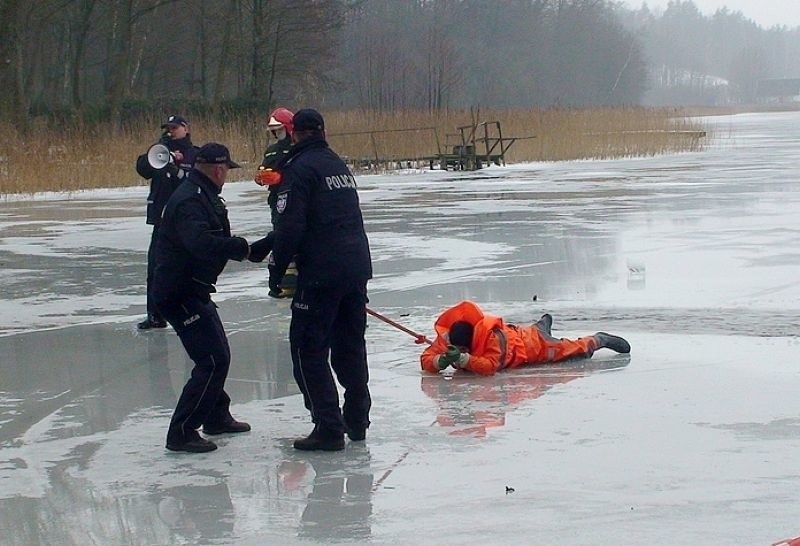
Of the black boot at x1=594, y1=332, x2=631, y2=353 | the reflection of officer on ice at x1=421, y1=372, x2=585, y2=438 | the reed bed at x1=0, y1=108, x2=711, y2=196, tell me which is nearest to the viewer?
the reflection of officer on ice at x1=421, y1=372, x2=585, y2=438

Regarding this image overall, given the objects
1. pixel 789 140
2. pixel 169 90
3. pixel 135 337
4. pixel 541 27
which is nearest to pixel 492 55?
pixel 541 27

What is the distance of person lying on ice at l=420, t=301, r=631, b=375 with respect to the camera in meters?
8.82

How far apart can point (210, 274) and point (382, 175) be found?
29.2 m

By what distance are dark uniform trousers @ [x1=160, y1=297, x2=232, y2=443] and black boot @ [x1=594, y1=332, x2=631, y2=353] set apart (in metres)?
3.27

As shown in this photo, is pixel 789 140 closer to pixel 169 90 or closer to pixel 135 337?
pixel 169 90

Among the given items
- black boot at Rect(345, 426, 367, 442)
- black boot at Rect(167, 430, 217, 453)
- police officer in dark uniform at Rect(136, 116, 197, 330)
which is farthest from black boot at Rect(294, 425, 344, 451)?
police officer in dark uniform at Rect(136, 116, 197, 330)

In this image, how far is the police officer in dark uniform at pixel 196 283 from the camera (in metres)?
6.92

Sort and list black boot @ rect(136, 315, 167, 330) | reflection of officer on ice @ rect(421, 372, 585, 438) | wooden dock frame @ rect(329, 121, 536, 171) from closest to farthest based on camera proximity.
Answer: reflection of officer on ice @ rect(421, 372, 585, 438), black boot @ rect(136, 315, 167, 330), wooden dock frame @ rect(329, 121, 536, 171)

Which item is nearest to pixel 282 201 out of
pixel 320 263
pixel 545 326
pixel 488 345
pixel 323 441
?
pixel 320 263

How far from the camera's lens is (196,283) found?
699cm

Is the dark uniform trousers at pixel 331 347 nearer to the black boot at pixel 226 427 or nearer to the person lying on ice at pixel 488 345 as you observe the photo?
the black boot at pixel 226 427

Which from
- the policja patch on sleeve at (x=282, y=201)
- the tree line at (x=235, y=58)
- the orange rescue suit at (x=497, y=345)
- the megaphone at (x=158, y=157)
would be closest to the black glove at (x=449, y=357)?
the orange rescue suit at (x=497, y=345)

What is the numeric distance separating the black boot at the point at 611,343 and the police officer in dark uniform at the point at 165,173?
11.7 feet

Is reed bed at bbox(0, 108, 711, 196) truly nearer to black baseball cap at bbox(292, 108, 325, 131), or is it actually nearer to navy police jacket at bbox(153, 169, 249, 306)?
navy police jacket at bbox(153, 169, 249, 306)
